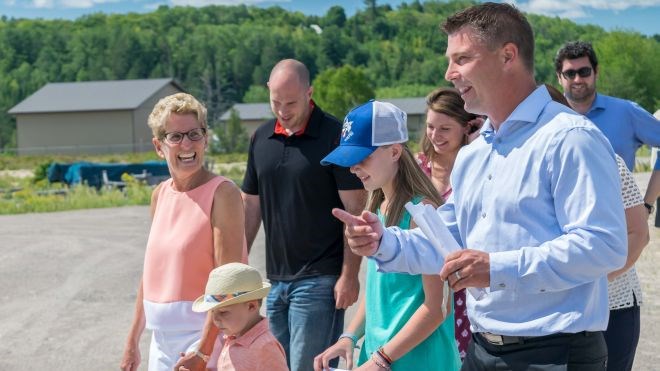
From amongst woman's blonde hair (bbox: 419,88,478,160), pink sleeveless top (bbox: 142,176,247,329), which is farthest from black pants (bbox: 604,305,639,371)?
pink sleeveless top (bbox: 142,176,247,329)

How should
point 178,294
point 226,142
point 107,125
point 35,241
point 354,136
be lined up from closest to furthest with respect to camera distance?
point 354,136, point 178,294, point 35,241, point 226,142, point 107,125

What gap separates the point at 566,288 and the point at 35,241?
15220 mm

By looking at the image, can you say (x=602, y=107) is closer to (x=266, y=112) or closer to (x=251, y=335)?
(x=251, y=335)

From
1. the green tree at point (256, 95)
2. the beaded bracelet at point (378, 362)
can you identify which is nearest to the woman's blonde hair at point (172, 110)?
the beaded bracelet at point (378, 362)

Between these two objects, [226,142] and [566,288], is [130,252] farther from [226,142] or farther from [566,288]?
[226,142]

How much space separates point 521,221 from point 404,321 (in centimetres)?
112

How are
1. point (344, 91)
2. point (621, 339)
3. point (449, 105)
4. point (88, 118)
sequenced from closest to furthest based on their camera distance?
point (621, 339)
point (449, 105)
point (344, 91)
point (88, 118)

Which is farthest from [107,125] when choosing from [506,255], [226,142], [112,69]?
[506,255]

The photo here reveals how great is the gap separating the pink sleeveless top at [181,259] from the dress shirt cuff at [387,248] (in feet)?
5.16

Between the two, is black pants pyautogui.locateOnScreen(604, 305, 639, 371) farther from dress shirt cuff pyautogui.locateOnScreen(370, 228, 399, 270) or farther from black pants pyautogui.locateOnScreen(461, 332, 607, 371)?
dress shirt cuff pyautogui.locateOnScreen(370, 228, 399, 270)

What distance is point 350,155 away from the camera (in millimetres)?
3426

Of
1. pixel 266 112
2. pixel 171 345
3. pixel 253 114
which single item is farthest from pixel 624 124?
pixel 253 114

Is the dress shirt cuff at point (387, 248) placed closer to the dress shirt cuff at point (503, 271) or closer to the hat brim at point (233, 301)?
the dress shirt cuff at point (503, 271)

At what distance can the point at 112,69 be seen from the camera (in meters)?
171
